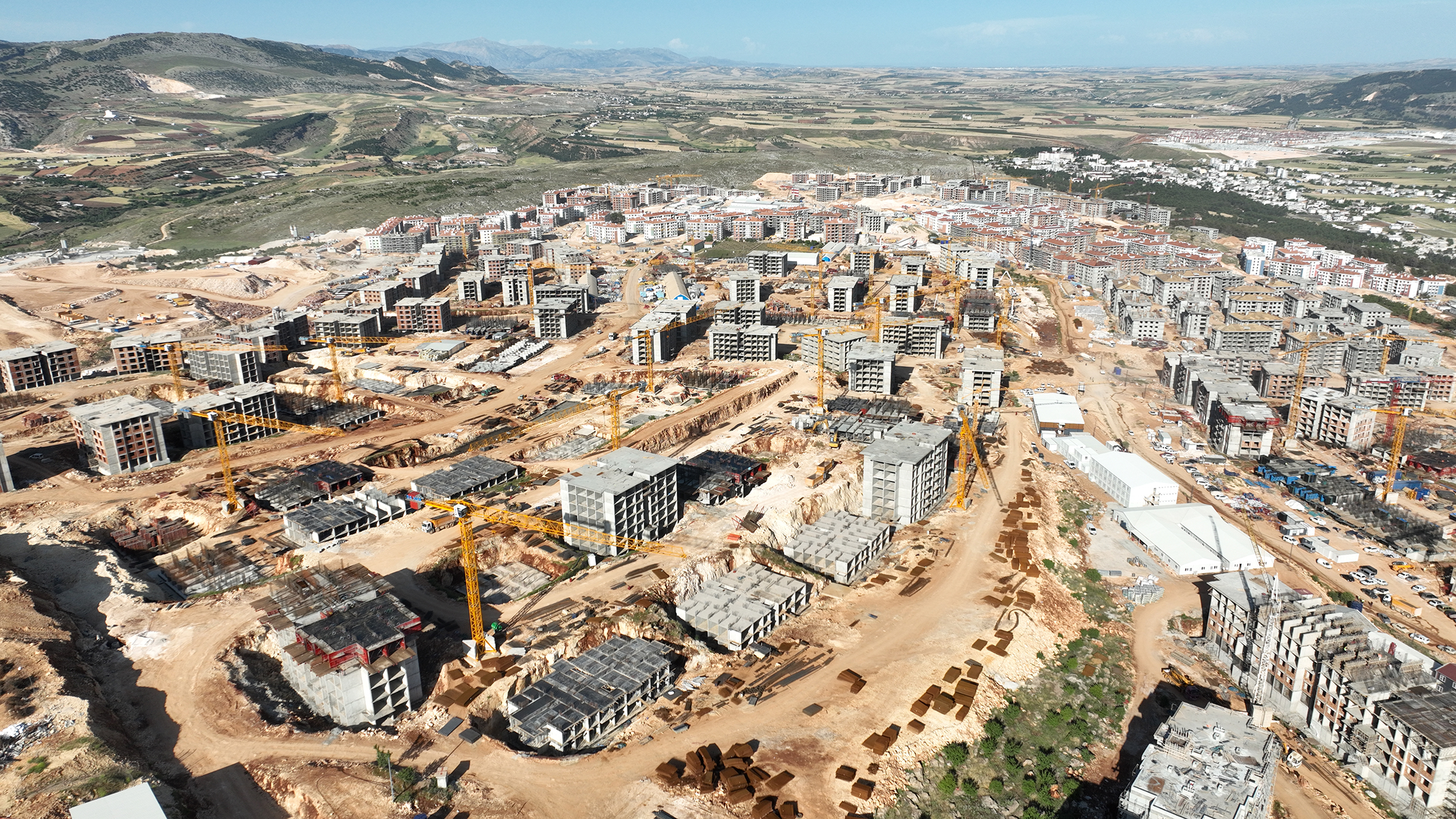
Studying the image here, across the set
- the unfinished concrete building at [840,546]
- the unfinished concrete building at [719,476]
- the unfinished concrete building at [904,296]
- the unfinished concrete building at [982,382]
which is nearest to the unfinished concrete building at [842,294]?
the unfinished concrete building at [904,296]

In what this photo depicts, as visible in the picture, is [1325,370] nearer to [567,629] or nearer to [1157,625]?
[1157,625]

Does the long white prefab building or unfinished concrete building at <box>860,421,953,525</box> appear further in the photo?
the long white prefab building

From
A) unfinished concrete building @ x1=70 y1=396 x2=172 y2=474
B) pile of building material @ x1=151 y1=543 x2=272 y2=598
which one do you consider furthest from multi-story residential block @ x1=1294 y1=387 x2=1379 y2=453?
unfinished concrete building @ x1=70 y1=396 x2=172 y2=474

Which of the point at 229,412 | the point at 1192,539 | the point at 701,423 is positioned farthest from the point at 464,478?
the point at 1192,539

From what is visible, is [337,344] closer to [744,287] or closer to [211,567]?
[211,567]

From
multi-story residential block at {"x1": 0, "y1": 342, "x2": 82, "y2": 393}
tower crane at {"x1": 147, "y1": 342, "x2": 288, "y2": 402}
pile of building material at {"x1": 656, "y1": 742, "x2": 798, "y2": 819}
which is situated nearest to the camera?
pile of building material at {"x1": 656, "y1": 742, "x2": 798, "y2": 819}

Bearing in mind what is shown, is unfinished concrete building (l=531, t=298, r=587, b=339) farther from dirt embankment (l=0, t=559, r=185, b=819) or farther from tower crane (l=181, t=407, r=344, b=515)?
dirt embankment (l=0, t=559, r=185, b=819)

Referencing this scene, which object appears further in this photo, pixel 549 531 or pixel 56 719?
pixel 549 531
